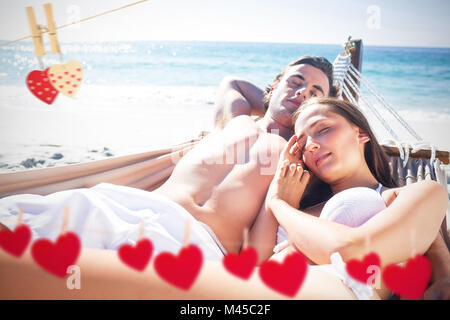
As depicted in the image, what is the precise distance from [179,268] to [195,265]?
0.04 metres

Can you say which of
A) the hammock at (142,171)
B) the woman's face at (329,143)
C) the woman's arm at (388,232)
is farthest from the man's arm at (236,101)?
the woman's arm at (388,232)

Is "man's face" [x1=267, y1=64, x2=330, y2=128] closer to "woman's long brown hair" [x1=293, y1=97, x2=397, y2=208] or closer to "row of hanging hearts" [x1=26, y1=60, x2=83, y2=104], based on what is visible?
"woman's long brown hair" [x1=293, y1=97, x2=397, y2=208]


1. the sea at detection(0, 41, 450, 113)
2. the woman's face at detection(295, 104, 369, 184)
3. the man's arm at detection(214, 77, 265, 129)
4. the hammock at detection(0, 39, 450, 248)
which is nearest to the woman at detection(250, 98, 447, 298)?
the woman's face at detection(295, 104, 369, 184)

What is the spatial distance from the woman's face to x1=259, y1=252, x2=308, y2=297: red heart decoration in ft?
1.35

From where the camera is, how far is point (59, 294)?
689 mm

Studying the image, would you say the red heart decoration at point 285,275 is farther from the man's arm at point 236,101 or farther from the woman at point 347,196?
the man's arm at point 236,101

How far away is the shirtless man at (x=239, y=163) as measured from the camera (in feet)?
3.70

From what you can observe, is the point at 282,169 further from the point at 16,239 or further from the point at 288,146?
the point at 16,239

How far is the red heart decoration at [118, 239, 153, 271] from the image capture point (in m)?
0.74

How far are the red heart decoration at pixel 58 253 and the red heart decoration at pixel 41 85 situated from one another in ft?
2.08

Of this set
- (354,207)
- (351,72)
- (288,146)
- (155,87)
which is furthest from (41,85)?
(155,87)

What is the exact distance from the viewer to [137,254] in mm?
776

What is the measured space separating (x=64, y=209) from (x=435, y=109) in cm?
643
